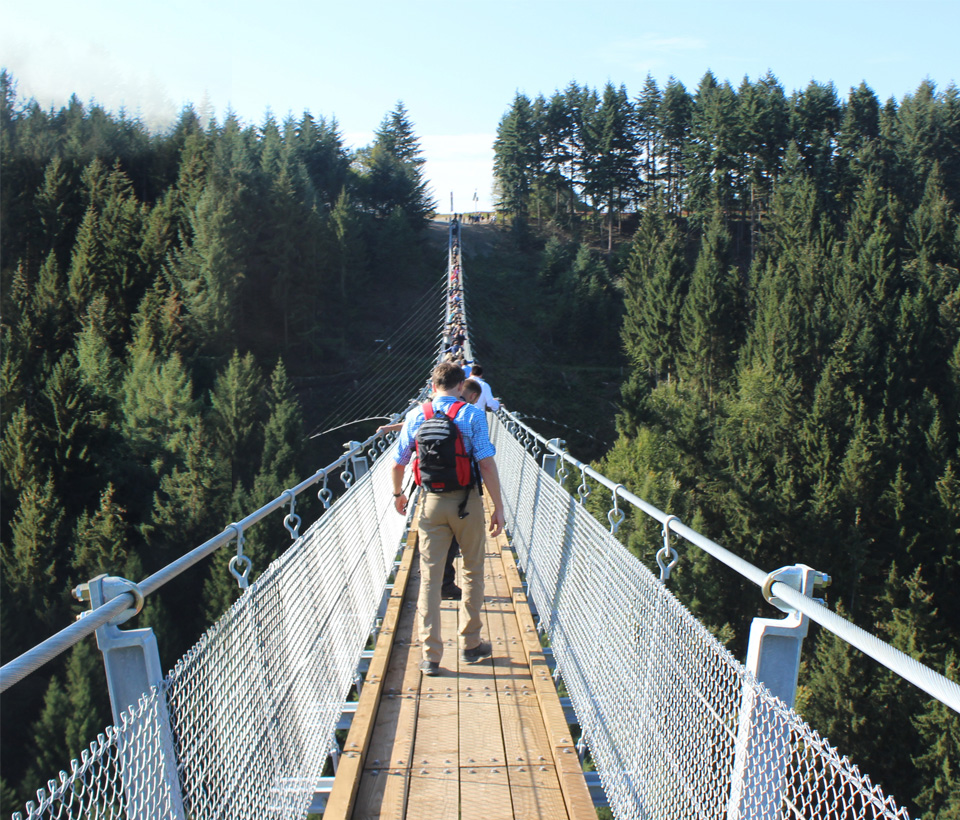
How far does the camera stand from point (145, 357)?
105ft

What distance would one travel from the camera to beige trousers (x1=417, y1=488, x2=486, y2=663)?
3.37m

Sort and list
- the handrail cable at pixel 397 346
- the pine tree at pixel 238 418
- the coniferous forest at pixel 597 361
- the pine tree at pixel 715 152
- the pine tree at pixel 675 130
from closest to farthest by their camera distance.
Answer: the coniferous forest at pixel 597 361 → the pine tree at pixel 238 418 → the handrail cable at pixel 397 346 → the pine tree at pixel 715 152 → the pine tree at pixel 675 130

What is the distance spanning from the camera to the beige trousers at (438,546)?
3.37m

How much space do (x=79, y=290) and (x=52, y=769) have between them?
20.9m

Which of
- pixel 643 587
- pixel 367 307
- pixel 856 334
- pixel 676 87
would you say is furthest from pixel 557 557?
pixel 676 87

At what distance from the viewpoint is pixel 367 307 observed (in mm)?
45531

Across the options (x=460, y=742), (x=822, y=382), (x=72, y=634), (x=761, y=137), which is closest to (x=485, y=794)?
(x=460, y=742)

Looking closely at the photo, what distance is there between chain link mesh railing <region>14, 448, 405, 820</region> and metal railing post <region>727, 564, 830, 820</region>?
41.7 inches

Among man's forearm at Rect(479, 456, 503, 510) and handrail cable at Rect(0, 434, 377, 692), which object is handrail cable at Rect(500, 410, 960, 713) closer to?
handrail cable at Rect(0, 434, 377, 692)

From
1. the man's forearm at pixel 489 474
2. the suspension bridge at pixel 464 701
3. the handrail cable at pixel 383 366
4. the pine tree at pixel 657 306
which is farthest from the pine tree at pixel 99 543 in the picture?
the man's forearm at pixel 489 474

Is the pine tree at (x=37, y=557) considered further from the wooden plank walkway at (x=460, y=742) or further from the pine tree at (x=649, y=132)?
the pine tree at (x=649, y=132)

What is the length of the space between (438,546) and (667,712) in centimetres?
147

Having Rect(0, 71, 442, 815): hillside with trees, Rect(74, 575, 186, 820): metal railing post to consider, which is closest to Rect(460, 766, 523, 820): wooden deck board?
Rect(74, 575, 186, 820): metal railing post

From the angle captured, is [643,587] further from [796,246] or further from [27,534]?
[796,246]
